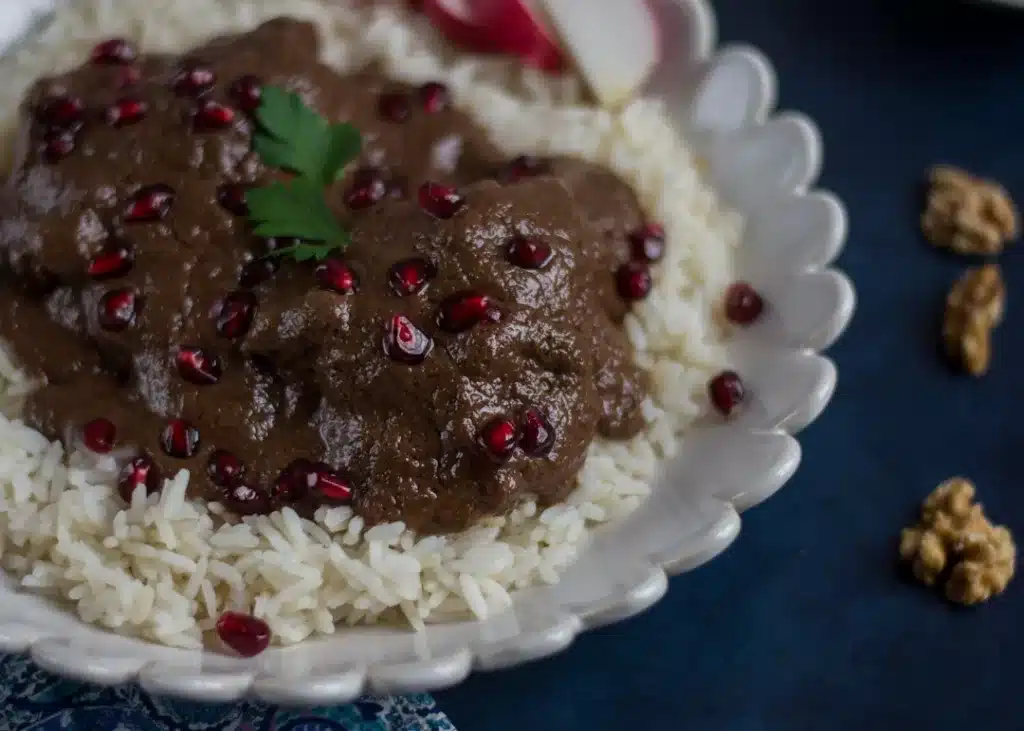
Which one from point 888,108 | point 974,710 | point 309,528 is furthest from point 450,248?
point 888,108

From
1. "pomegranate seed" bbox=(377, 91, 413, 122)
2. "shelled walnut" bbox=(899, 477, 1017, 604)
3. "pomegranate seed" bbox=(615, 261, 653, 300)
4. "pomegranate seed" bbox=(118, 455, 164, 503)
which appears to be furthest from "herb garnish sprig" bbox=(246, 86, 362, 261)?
"shelled walnut" bbox=(899, 477, 1017, 604)

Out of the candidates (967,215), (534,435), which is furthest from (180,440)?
(967,215)

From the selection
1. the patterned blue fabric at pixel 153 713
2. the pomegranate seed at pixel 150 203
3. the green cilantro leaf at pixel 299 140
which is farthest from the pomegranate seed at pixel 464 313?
the patterned blue fabric at pixel 153 713

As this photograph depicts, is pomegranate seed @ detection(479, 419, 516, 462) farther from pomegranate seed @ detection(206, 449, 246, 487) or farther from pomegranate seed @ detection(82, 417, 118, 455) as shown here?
pomegranate seed @ detection(82, 417, 118, 455)

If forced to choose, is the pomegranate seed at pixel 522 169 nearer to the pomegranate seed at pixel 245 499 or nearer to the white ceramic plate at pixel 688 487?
the white ceramic plate at pixel 688 487

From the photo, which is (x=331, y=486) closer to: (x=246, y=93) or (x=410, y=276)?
(x=410, y=276)
